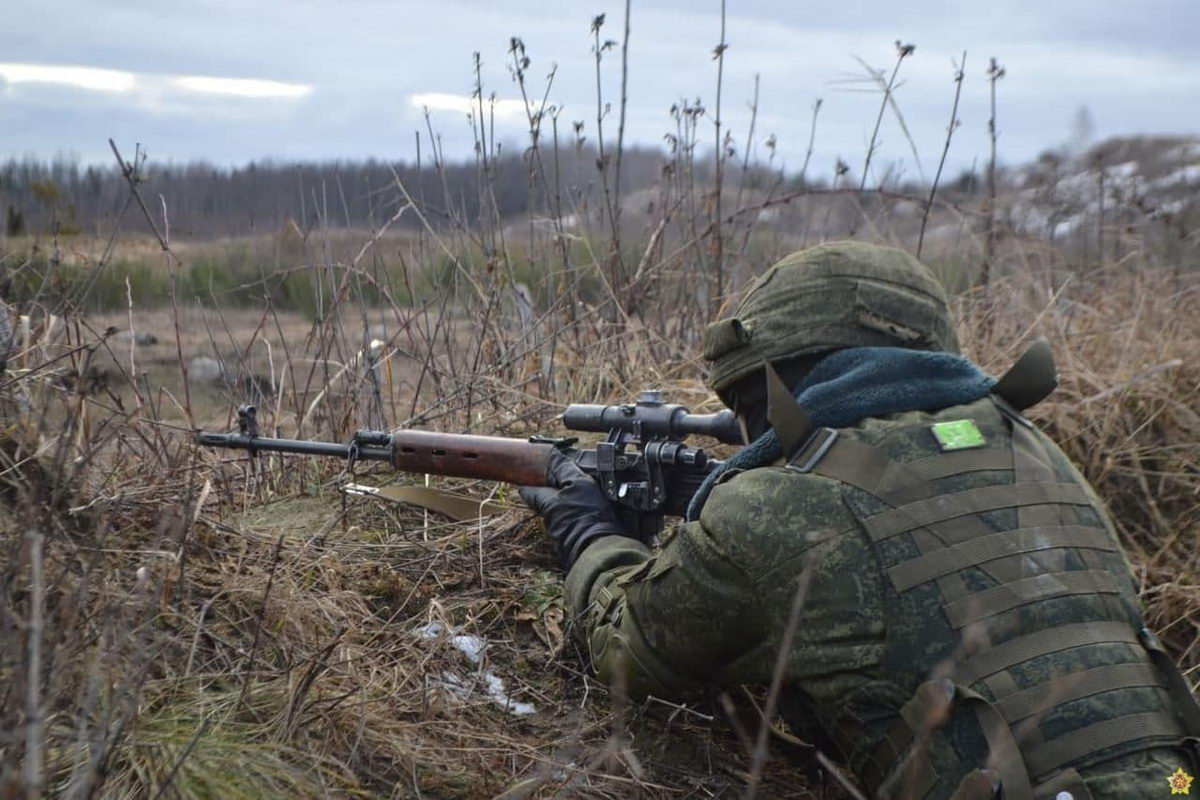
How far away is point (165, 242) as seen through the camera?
14.5 ft

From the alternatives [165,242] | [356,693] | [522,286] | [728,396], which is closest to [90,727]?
[356,693]

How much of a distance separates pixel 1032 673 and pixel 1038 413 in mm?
2602

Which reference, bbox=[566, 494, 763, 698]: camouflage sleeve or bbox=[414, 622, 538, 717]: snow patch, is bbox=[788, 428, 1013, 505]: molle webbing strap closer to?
bbox=[566, 494, 763, 698]: camouflage sleeve

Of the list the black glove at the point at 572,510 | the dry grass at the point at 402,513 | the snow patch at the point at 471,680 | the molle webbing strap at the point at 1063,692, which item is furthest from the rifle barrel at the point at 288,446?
the molle webbing strap at the point at 1063,692

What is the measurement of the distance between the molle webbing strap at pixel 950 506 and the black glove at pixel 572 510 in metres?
1.21

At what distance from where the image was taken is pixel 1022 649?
93.1 inches

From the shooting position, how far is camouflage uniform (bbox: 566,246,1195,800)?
2.34 metres

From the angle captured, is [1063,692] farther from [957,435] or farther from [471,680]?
[471,680]

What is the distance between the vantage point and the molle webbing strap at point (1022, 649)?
2359 millimetres

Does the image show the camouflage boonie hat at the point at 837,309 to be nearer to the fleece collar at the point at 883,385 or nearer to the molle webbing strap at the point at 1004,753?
the fleece collar at the point at 883,385

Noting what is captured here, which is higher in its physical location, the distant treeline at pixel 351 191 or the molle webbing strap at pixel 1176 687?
the distant treeline at pixel 351 191

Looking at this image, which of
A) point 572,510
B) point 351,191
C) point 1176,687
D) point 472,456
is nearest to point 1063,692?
point 1176,687

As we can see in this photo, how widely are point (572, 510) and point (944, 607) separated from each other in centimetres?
145

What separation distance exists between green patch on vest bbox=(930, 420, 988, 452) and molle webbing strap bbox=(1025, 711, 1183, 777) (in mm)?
618
